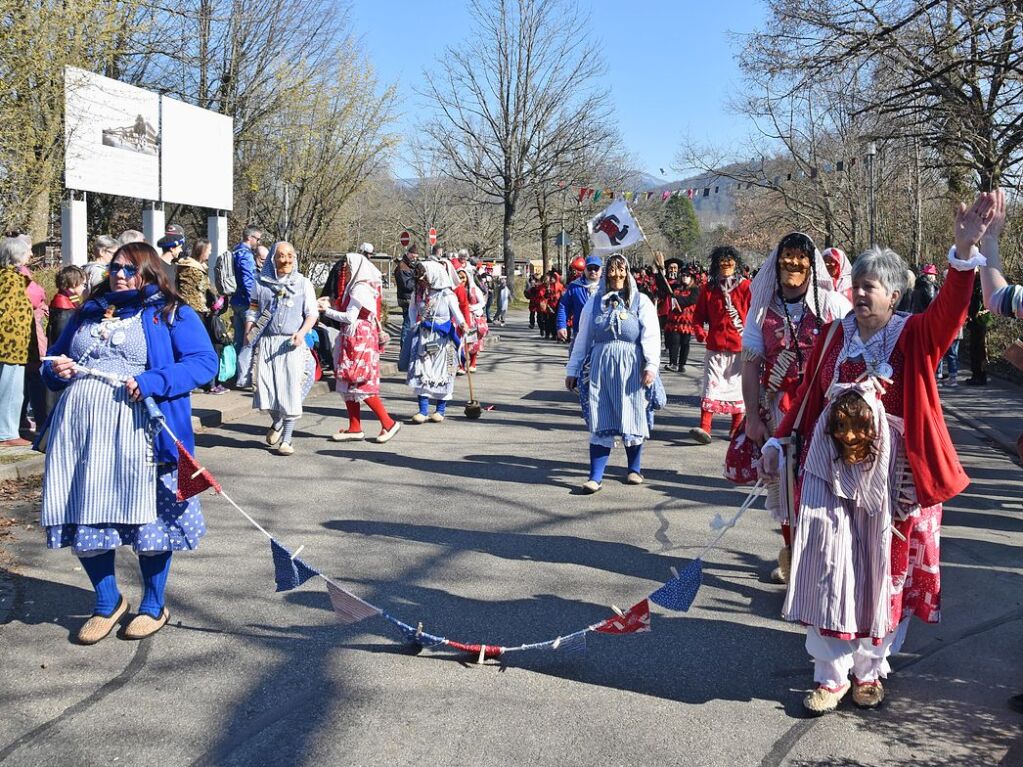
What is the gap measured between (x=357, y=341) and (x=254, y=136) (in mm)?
18073

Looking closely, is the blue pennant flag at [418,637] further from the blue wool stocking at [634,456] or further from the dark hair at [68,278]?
the dark hair at [68,278]

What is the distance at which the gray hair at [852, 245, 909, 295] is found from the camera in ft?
12.7

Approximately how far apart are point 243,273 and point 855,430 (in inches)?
343

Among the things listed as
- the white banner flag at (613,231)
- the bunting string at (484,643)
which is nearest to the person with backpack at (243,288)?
the white banner flag at (613,231)

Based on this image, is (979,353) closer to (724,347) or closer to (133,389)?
(724,347)

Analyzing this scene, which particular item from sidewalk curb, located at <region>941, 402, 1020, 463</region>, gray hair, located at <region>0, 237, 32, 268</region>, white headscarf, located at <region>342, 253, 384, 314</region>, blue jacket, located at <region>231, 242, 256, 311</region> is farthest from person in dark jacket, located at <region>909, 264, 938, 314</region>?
gray hair, located at <region>0, 237, 32, 268</region>

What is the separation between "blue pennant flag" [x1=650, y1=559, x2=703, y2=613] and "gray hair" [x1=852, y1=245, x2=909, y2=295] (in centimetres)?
131

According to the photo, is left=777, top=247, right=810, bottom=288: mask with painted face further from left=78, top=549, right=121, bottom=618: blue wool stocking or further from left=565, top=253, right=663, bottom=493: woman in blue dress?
Answer: left=78, top=549, right=121, bottom=618: blue wool stocking

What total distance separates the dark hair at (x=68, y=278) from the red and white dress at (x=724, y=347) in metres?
5.81

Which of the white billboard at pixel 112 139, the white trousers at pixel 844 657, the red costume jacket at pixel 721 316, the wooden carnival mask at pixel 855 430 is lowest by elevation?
the white trousers at pixel 844 657

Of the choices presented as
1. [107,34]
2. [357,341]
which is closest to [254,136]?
[107,34]

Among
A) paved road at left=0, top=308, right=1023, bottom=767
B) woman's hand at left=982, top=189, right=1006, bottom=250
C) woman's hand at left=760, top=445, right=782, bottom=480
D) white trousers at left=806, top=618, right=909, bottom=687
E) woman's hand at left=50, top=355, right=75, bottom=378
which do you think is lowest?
paved road at left=0, top=308, right=1023, bottom=767

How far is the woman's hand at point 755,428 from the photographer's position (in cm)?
507

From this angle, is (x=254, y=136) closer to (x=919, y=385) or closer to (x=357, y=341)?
(x=357, y=341)
